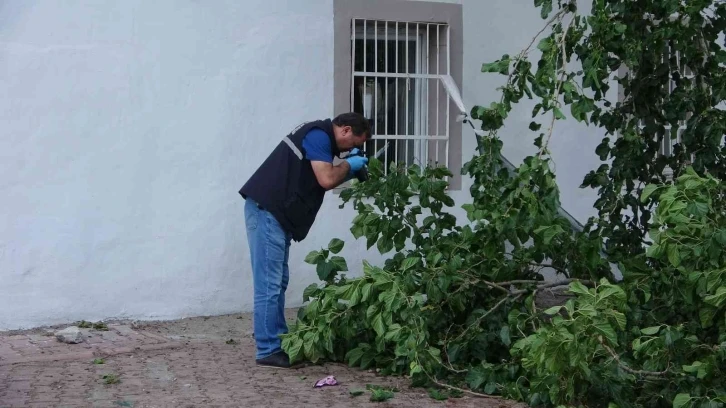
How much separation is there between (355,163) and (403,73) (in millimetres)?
2311

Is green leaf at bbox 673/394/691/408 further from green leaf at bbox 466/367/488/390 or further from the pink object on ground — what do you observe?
the pink object on ground

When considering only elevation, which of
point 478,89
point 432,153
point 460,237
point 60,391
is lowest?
point 60,391

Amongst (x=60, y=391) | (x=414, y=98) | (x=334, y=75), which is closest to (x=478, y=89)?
(x=414, y=98)

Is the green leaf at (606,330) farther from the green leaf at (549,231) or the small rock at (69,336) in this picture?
the small rock at (69,336)

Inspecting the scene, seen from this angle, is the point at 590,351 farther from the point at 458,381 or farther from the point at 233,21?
the point at 233,21

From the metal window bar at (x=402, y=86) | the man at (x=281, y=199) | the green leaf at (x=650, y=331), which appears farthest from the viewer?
the metal window bar at (x=402, y=86)

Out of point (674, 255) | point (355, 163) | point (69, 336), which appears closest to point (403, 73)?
point (355, 163)

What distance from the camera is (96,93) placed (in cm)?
778

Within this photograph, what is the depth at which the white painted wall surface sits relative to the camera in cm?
761

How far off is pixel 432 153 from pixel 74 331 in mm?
3390

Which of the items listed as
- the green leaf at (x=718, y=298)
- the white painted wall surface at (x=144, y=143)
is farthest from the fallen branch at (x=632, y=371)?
the white painted wall surface at (x=144, y=143)

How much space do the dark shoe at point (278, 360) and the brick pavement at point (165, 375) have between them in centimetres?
6

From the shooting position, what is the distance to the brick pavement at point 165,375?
5.89 m

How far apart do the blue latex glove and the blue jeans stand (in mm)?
604
